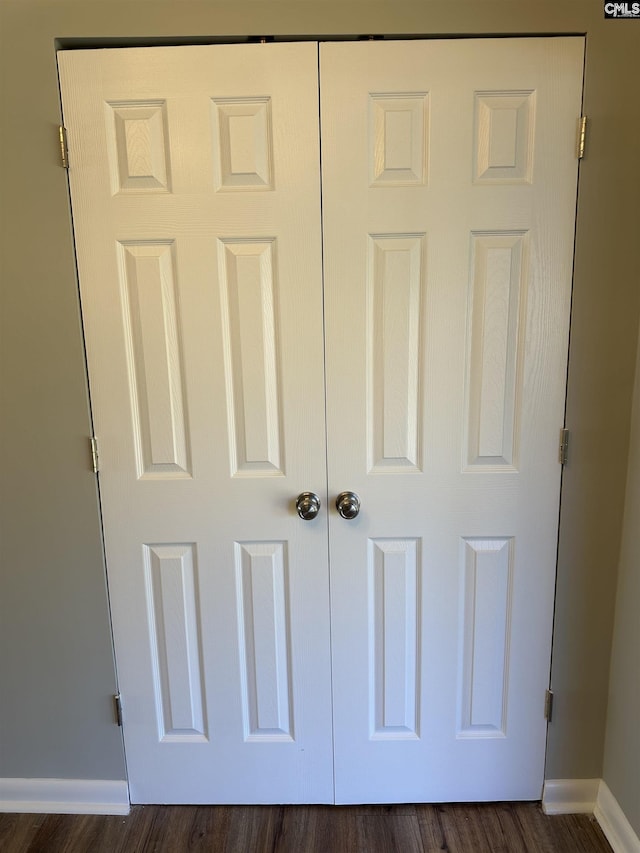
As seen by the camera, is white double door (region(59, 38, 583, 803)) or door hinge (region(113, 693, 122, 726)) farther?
door hinge (region(113, 693, 122, 726))

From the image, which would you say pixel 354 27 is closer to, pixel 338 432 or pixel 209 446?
pixel 338 432

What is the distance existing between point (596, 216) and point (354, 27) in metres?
0.74

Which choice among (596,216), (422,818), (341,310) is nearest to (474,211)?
(596,216)

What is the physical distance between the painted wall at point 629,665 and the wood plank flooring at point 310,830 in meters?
0.19

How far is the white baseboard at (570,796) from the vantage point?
1.59 metres

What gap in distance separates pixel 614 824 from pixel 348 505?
1187 millimetres

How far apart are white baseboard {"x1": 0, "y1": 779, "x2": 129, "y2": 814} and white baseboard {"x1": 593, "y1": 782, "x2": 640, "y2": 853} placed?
4.65 ft

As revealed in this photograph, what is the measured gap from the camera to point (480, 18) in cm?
125

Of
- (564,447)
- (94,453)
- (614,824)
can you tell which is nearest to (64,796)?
(94,453)

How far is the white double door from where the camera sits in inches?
51.1

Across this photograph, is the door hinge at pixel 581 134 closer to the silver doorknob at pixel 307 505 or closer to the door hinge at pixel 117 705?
the silver doorknob at pixel 307 505

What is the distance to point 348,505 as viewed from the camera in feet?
4.69

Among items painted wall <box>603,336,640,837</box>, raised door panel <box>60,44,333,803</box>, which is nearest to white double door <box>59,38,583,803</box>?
raised door panel <box>60,44,333,803</box>

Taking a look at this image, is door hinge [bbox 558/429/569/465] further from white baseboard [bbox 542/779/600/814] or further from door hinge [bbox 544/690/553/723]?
white baseboard [bbox 542/779/600/814]
